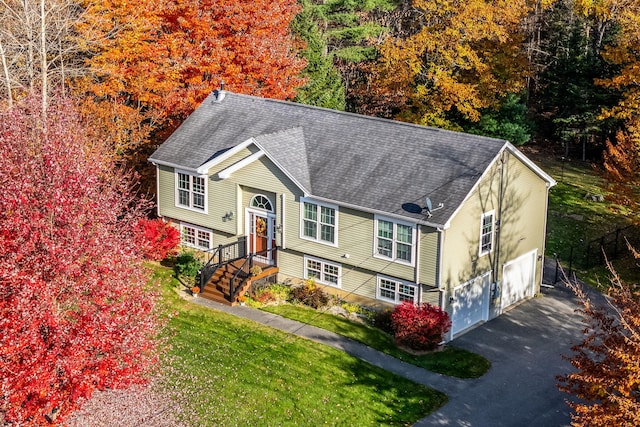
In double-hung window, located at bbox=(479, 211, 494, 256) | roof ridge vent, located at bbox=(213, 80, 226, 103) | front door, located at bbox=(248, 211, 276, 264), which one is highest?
roof ridge vent, located at bbox=(213, 80, 226, 103)

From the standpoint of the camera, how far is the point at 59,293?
65.6ft

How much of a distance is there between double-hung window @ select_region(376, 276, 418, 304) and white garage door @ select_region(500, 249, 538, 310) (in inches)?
175

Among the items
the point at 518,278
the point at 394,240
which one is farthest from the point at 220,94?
the point at 518,278

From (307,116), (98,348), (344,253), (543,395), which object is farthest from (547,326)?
(98,348)

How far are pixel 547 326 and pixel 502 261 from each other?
2.99 metres

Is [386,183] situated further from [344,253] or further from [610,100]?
[610,100]

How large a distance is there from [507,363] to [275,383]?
8.26 m

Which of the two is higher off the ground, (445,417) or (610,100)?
(610,100)

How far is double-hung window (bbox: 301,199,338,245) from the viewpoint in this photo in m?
32.2

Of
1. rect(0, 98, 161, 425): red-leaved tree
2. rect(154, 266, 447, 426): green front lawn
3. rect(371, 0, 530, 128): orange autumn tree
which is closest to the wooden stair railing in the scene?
rect(154, 266, 447, 426): green front lawn

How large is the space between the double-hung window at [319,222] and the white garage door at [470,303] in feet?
16.8

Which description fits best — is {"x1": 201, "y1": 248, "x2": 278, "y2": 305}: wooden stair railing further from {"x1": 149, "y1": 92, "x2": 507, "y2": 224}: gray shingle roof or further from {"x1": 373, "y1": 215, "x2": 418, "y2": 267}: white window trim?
{"x1": 373, "y1": 215, "x2": 418, "y2": 267}: white window trim

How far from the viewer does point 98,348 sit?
20.1m

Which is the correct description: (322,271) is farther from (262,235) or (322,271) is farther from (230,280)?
(230,280)
